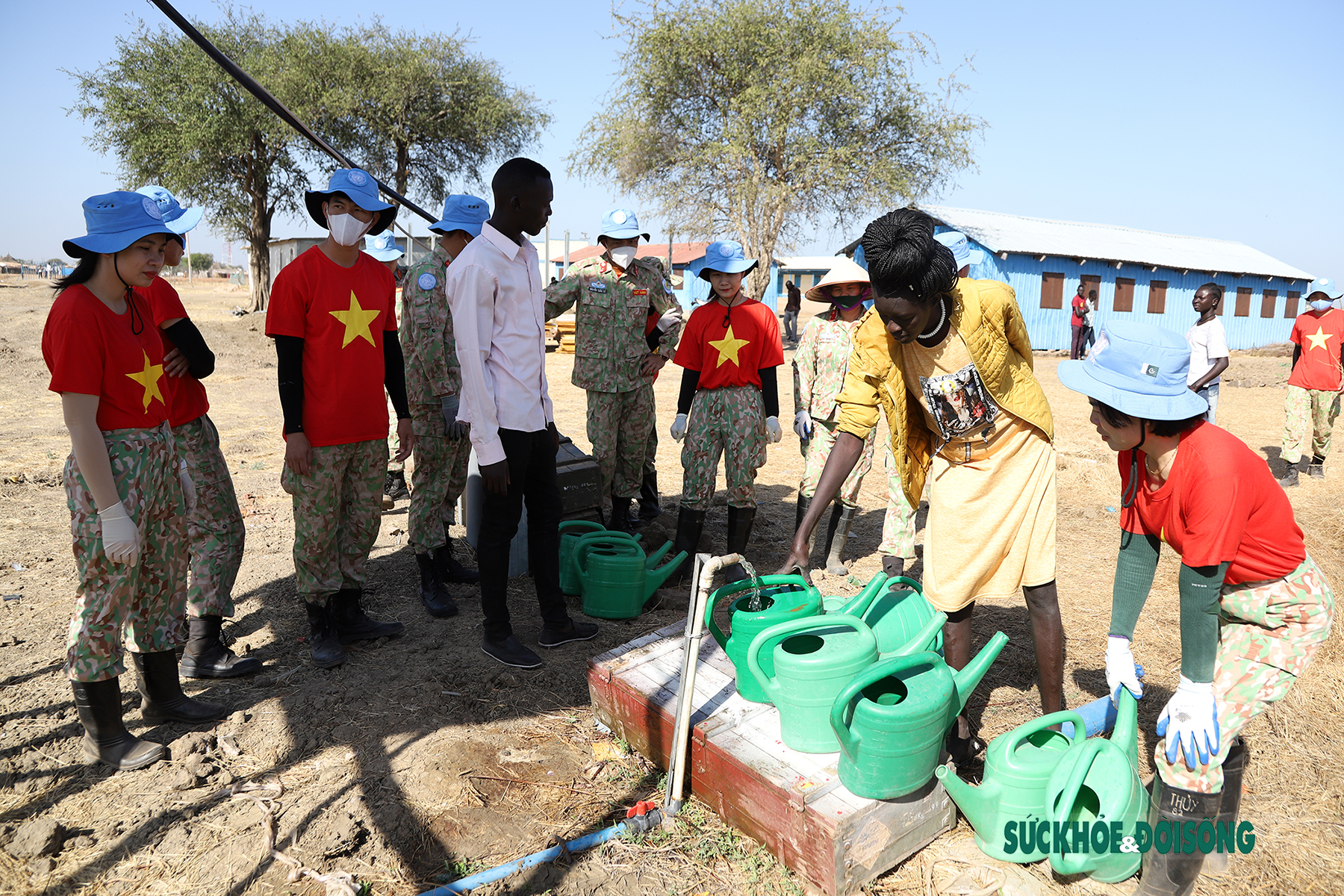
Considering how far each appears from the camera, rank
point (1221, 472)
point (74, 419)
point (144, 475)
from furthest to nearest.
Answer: point (144, 475), point (74, 419), point (1221, 472)

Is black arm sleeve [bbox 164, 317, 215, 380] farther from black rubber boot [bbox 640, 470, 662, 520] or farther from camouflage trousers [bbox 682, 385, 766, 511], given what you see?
black rubber boot [bbox 640, 470, 662, 520]

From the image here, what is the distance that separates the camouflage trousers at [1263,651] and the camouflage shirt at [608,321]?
3491 millimetres

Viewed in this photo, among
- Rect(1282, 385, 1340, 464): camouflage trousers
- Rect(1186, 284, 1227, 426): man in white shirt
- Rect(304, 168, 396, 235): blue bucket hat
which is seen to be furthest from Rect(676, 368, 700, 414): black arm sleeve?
Rect(1282, 385, 1340, 464): camouflage trousers

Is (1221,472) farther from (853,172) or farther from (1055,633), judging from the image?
(853,172)

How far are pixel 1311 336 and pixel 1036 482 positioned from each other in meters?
7.11

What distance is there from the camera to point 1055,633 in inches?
108

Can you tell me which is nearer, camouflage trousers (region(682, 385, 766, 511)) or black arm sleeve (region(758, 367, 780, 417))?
camouflage trousers (region(682, 385, 766, 511))

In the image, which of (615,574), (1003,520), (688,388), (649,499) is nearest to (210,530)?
(615,574)

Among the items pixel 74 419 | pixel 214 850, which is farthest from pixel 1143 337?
pixel 74 419

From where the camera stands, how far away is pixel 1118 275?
25141 mm

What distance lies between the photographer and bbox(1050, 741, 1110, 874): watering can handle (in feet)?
6.97

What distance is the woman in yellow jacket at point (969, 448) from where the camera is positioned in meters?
2.59

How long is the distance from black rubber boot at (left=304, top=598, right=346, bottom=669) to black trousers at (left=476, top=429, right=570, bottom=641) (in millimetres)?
731

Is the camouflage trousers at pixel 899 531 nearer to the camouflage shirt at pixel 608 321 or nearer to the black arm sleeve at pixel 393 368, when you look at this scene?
the camouflage shirt at pixel 608 321
